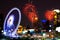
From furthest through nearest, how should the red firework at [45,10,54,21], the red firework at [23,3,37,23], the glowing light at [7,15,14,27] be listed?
the glowing light at [7,15,14,27] < the red firework at [23,3,37,23] < the red firework at [45,10,54,21]

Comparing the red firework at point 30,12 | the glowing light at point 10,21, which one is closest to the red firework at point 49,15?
the red firework at point 30,12

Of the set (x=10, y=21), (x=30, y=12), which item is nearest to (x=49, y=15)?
(x=30, y=12)

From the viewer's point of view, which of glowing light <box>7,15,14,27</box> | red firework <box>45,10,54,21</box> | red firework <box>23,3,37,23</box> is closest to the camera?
red firework <box>45,10,54,21</box>

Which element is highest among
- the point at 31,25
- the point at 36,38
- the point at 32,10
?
the point at 32,10

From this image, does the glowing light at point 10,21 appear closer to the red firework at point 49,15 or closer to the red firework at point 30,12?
the red firework at point 30,12

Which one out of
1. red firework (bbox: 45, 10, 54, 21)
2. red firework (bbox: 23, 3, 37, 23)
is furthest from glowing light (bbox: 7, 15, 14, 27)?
red firework (bbox: 45, 10, 54, 21)

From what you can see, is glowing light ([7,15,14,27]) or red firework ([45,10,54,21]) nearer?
red firework ([45,10,54,21])

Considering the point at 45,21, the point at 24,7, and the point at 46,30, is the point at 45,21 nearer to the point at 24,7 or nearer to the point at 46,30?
the point at 46,30

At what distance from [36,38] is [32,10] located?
0.31 m

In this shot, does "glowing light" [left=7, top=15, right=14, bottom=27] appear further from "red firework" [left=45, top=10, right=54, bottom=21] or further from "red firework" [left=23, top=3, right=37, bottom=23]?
"red firework" [left=45, top=10, right=54, bottom=21]

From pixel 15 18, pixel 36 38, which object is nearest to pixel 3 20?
pixel 15 18

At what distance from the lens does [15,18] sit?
79.4 inches

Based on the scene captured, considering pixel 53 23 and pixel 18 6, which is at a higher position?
pixel 18 6

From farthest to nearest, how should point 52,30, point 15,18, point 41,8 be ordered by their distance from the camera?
1. point 15,18
2. point 41,8
3. point 52,30
